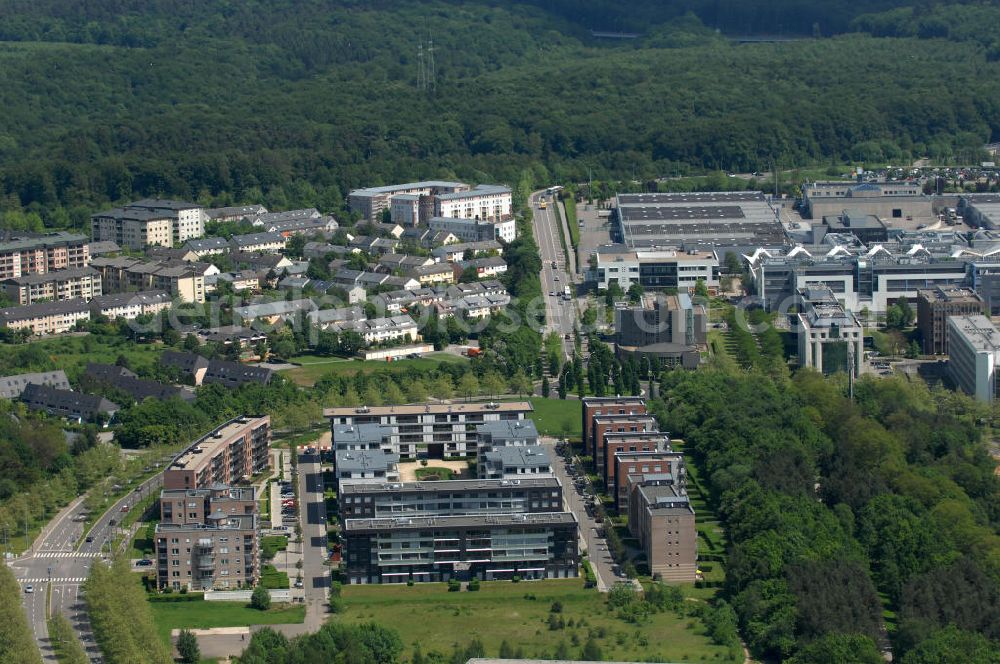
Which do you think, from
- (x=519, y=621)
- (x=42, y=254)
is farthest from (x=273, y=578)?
(x=42, y=254)

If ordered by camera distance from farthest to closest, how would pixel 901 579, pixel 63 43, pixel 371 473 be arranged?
pixel 63 43 < pixel 371 473 < pixel 901 579

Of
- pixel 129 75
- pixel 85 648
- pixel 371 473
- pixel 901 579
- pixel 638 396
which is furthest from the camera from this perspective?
pixel 129 75

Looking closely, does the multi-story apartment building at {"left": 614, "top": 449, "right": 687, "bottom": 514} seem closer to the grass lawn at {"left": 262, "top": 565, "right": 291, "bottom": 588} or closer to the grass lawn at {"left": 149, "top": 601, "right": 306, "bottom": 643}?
the grass lawn at {"left": 262, "top": 565, "right": 291, "bottom": 588}

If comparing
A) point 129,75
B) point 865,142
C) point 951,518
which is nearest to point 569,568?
point 951,518

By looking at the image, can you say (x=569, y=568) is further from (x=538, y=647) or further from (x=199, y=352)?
(x=199, y=352)

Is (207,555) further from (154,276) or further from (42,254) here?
(42,254)

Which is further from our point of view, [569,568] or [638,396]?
[638,396]

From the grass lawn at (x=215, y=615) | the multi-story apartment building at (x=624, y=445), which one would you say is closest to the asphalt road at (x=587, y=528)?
the multi-story apartment building at (x=624, y=445)
